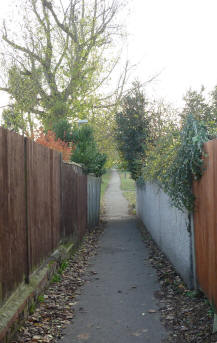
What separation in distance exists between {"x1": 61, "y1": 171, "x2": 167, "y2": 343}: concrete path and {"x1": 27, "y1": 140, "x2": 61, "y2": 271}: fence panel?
953 mm

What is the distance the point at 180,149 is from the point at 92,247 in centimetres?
600

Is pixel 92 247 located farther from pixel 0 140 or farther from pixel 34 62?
pixel 34 62

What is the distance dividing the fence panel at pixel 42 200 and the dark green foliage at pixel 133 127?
10202 mm

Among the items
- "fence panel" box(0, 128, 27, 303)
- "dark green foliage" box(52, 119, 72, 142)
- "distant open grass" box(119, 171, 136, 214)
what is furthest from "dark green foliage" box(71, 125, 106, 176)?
"fence panel" box(0, 128, 27, 303)

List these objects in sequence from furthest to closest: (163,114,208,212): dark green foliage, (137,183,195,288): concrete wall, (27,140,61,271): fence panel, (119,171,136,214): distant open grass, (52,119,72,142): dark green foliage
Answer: (119,171,136,214): distant open grass
(52,119,72,142): dark green foliage
(137,183,195,288): concrete wall
(27,140,61,271): fence panel
(163,114,208,212): dark green foliage

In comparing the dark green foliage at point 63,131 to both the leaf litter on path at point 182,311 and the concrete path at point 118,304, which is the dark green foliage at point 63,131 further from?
the leaf litter on path at point 182,311

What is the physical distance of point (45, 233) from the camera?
6332 millimetres

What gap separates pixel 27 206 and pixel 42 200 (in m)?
1.03

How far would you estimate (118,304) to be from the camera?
17.9 feet

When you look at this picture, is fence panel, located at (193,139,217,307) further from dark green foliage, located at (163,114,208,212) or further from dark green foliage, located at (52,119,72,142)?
dark green foliage, located at (52,119,72,142)

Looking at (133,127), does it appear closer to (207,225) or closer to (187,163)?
(187,163)

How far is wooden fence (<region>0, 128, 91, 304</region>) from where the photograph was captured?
415cm

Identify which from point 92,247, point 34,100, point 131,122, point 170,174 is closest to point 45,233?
point 170,174

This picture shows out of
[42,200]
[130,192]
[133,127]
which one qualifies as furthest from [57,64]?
[130,192]
